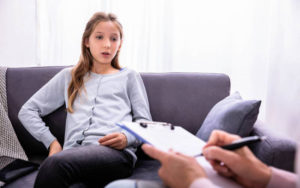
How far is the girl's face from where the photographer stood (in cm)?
152

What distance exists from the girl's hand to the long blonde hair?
317mm

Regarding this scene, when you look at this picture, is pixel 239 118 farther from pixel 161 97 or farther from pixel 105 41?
pixel 105 41

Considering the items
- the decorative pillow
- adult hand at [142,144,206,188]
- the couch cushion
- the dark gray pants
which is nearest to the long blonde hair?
the couch cushion

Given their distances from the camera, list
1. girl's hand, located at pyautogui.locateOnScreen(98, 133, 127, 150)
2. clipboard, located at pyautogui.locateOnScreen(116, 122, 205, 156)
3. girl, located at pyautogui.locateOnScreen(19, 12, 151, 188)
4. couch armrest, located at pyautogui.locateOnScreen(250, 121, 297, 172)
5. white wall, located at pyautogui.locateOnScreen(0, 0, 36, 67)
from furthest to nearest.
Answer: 1. white wall, located at pyautogui.locateOnScreen(0, 0, 36, 67)
2. girl, located at pyautogui.locateOnScreen(19, 12, 151, 188)
3. girl's hand, located at pyautogui.locateOnScreen(98, 133, 127, 150)
4. couch armrest, located at pyautogui.locateOnScreen(250, 121, 297, 172)
5. clipboard, located at pyautogui.locateOnScreen(116, 122, 205, 156)

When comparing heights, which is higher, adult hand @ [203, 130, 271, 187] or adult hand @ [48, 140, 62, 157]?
adult hand @ [203, 130, 271, 187]

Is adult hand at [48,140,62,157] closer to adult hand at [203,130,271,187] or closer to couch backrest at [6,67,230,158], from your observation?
couch backrest at [6,67,230,158]

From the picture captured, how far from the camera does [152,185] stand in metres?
0.72

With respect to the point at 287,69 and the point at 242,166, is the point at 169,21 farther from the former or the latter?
the point at 242,166

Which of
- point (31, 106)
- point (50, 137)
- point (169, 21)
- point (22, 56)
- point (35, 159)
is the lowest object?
point (35, 159)

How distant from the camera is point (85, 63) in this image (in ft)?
5.21

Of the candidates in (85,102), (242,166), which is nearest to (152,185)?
(242,166)

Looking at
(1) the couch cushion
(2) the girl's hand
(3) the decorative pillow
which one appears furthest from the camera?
(1) the couch cushion

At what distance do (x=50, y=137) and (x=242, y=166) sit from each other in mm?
1011

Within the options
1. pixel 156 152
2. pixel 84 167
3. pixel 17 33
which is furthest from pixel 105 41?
pixel 17 33
